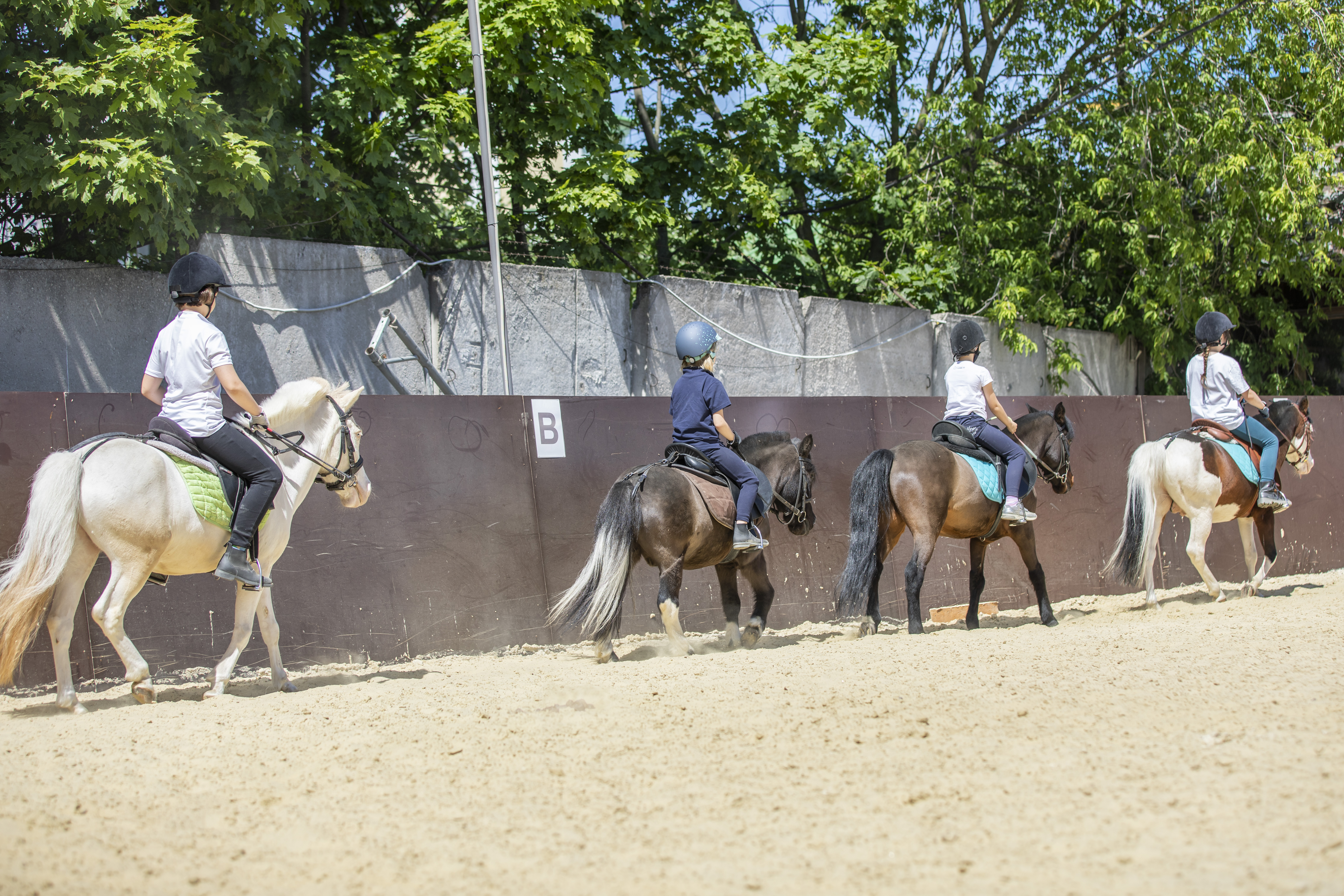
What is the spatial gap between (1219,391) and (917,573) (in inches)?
154

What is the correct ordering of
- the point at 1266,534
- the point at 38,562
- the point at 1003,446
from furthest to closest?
1. the point at 1266,534
2. the point at 1003,446
3. the point at 38,562

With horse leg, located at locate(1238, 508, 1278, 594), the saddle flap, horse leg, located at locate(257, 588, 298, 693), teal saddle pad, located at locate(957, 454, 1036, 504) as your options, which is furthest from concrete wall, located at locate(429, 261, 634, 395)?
horse leg, located at locate(1238, 508, 1278, 594)

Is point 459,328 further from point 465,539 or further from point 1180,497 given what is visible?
point 1180,497

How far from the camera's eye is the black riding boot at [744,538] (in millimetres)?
6688

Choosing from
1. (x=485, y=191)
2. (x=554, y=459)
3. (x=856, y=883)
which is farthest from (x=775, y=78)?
(x=856, y=883)

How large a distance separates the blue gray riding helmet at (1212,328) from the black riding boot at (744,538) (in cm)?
517

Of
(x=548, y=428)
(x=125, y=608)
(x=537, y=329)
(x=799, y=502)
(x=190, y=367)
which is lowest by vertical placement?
(x=125, y=608)

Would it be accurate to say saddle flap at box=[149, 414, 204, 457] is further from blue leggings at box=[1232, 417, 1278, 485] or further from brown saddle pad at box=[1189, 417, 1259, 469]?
blue leggings at box=[1232, 417, 1278, 485]

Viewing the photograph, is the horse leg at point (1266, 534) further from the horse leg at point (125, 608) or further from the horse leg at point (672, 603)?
the horse leg at point (125, 608)

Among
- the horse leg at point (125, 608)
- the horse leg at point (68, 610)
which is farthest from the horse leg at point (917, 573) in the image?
the horse leg at point (68, 610)

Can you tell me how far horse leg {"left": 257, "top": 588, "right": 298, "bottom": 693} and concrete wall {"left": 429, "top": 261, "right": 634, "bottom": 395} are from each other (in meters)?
3.56

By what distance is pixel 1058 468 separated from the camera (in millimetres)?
8531

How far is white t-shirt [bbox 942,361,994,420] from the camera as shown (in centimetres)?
800

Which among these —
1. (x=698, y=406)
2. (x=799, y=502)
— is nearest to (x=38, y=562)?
(x=698, y=406)
